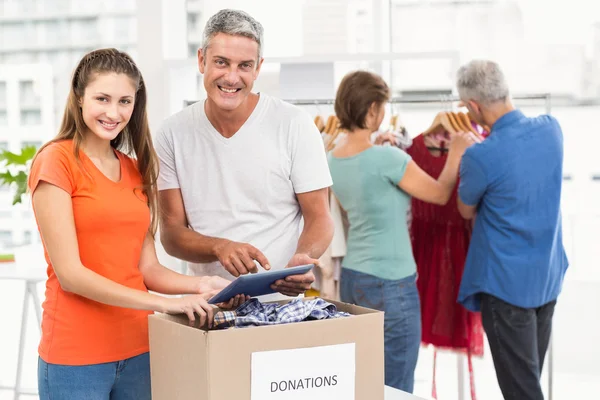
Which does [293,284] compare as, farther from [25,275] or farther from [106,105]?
[25,275]

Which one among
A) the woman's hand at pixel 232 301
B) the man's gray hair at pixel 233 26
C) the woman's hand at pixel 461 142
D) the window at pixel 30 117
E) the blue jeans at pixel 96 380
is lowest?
the blue jeans at pixel 96 380

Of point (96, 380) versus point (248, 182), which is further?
point (248, 182)

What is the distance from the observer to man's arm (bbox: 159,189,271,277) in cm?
172

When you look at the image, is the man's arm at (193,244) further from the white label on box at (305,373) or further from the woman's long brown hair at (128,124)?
the white label on box at (305,373)

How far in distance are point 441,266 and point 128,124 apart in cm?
165

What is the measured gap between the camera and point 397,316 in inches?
110

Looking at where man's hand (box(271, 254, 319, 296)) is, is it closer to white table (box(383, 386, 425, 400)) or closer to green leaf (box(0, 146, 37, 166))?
white table (box(383, 386, 425, 400))

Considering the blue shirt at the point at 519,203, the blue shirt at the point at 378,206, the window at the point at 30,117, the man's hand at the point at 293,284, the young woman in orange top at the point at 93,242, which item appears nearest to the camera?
the man's hand at the point at 293,284

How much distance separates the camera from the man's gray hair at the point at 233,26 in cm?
181

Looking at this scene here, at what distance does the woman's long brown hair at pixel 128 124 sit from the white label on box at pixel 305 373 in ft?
2.21

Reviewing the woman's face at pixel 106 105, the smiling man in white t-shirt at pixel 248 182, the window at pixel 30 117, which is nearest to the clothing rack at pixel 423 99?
the smiling man in white t-shirt at pixel 248 182

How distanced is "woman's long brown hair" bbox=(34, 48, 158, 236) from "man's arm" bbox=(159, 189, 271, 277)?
0.53 ft

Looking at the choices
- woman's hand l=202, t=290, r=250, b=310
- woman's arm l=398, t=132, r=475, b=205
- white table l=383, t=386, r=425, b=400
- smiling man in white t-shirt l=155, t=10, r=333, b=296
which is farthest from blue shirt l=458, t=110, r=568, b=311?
woman's hand l=202, t=290, r=250, b=310

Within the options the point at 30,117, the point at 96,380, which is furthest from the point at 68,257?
the point at 30,117
